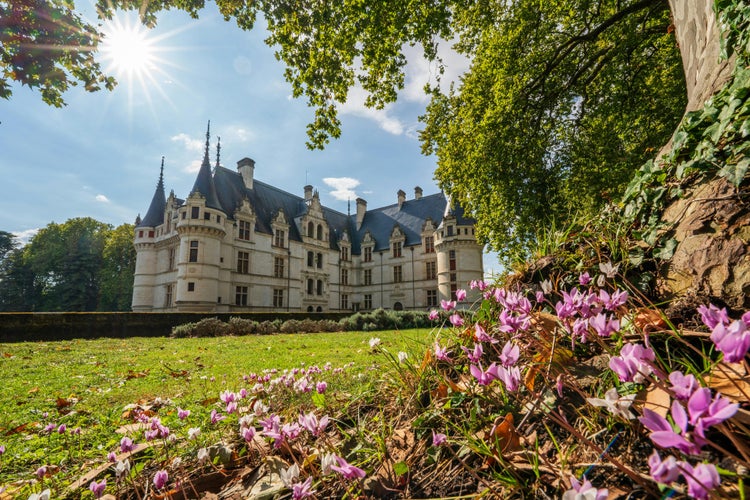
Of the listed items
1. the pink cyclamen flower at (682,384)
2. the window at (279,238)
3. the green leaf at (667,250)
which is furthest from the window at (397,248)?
the pink cyclamen flower at (682,384)

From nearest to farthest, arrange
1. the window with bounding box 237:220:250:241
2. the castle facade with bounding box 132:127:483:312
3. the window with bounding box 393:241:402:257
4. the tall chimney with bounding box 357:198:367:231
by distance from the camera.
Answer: the castle facade with bounding box 132:127:483:312 < the window with bounding box 237:220:250:241 < the window with bounding box 393:241:402:257 < the tall chimney with bounding box 357:198:367:231

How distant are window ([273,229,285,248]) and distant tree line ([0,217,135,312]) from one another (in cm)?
2556

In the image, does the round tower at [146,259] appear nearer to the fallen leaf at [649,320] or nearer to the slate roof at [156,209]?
the slate roof at [156,209]

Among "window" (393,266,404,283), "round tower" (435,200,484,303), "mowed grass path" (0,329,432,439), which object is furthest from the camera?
"window" (393,266,404,283)

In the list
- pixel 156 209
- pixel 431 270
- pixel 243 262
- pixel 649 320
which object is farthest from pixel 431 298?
pixel 649 320

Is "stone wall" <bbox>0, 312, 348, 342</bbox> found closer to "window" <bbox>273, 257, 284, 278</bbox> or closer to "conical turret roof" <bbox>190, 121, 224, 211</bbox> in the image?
"conical turret roof" <bbox>190, 121, 224, 211</bbox>

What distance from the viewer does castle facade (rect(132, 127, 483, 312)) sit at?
2681 cm

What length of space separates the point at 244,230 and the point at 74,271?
31.7m

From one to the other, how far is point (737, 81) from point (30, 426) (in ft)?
19.9

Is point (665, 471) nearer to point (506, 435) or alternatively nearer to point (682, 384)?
point (682, 384)

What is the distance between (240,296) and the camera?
29609mm

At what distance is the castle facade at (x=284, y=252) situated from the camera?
88.0ft

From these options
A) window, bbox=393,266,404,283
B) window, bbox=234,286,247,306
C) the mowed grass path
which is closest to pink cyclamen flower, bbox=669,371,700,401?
the mowed grass path

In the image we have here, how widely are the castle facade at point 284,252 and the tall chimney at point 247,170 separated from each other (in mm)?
95
